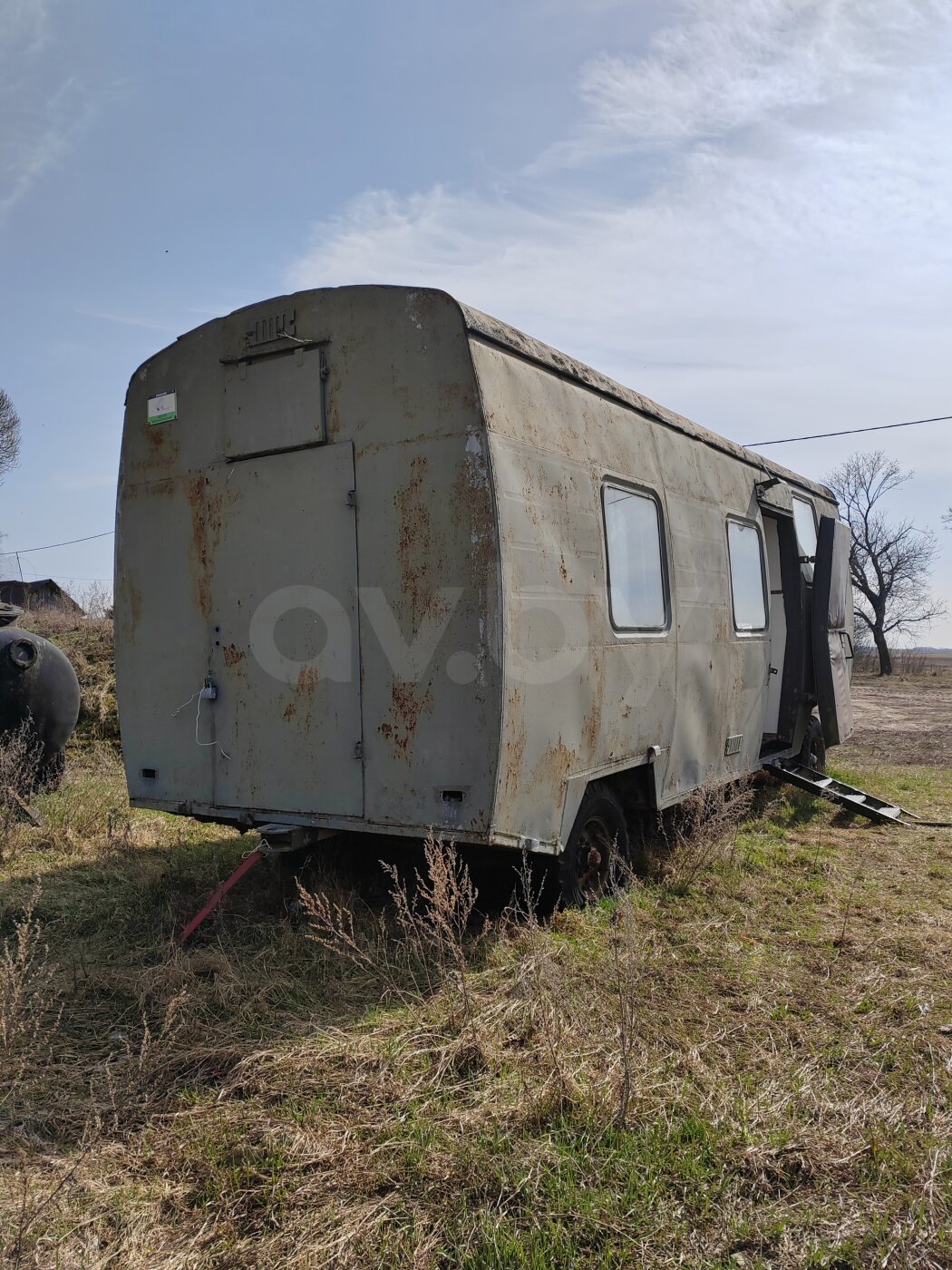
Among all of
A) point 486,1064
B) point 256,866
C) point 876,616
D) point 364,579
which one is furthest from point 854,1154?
point 876,616

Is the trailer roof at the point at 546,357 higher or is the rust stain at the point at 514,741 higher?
the trailer roof at the point at 546,357

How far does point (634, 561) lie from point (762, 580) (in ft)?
9.33

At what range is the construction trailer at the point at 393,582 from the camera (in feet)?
14.2

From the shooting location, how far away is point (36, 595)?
2019 centimetres

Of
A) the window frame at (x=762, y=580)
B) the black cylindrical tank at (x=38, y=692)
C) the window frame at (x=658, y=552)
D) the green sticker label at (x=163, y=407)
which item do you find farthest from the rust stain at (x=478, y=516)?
the black cylindrical tank at (x=38, y=692)

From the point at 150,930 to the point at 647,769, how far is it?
2926 mm

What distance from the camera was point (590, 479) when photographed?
5.13 meters

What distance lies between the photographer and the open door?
872cm

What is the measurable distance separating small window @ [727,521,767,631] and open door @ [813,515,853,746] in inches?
38.7

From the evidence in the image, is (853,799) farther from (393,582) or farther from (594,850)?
(393,582)

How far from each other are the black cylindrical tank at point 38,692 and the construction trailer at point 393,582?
12.1 feet

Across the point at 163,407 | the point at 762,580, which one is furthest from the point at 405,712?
the point at 762,580

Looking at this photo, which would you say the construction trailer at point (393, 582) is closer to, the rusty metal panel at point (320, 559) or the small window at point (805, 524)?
the rusty metal panel at point (320, 559)

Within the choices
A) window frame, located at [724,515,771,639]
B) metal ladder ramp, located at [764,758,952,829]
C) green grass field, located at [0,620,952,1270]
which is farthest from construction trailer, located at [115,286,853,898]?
metal ladder ramp, located at [764,758,952,829]
